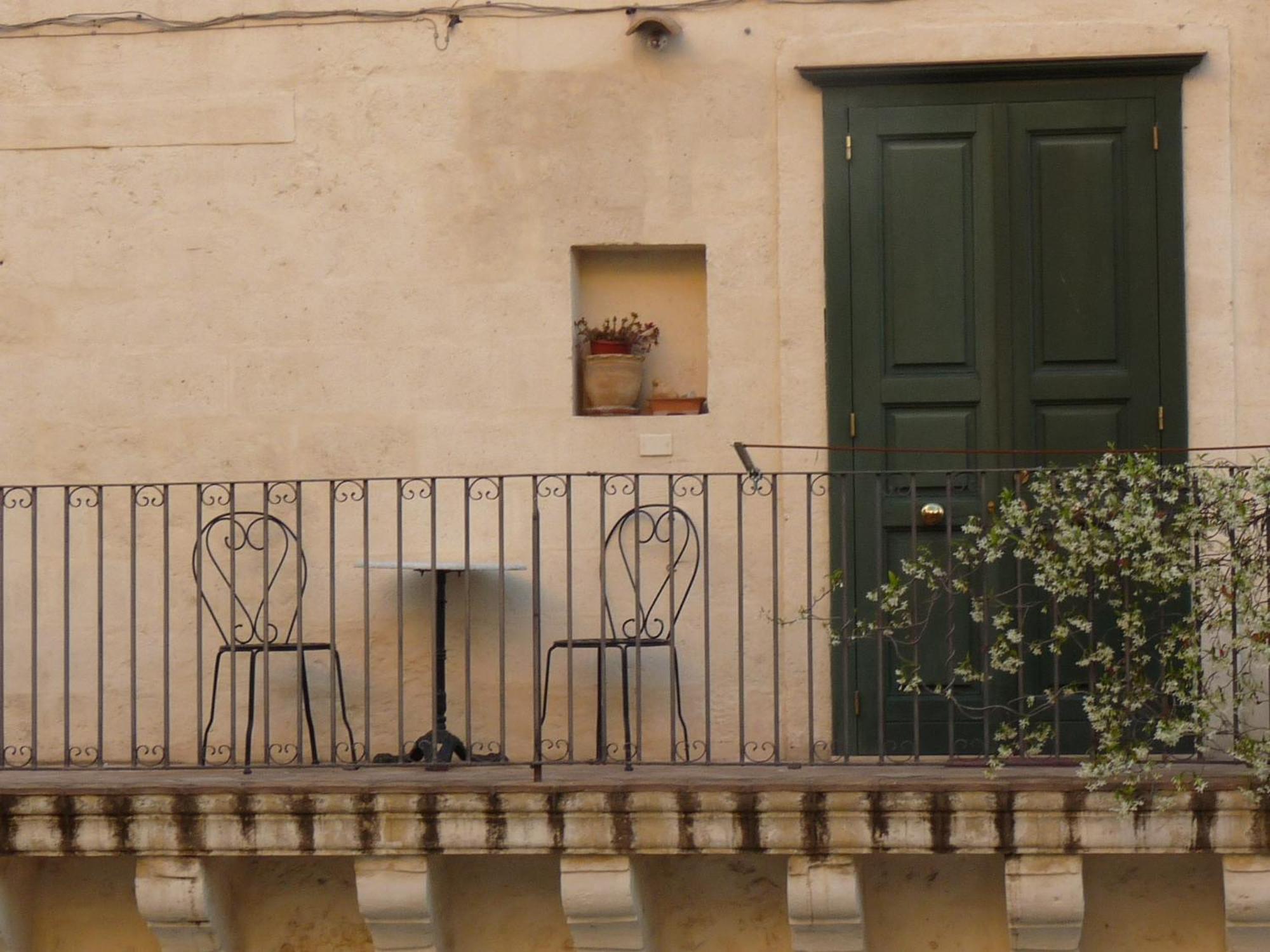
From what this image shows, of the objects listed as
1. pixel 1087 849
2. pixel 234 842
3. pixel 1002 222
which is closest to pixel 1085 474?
pixel 1087 849

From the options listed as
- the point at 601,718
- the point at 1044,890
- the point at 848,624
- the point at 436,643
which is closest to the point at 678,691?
the point at 601,718

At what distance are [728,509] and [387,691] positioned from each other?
1529 mm

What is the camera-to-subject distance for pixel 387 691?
29.9 feet

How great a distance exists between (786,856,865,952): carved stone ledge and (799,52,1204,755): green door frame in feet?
4.47

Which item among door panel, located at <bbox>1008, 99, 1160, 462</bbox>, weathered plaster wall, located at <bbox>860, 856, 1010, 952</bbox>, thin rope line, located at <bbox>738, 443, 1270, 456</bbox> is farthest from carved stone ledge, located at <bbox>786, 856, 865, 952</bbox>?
door panel, located at <bbox>1008, 99, 1160, 462</bbox>

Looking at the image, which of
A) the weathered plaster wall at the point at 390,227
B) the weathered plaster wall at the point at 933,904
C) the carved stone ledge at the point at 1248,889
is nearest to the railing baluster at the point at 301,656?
the weathered plaster wall at the point at 390,227

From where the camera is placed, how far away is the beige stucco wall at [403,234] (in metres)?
9.04

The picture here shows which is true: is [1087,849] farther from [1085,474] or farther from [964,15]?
[964,15]

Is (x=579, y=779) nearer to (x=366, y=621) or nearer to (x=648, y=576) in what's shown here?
(x=366, y=621)

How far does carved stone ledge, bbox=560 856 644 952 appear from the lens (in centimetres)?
744

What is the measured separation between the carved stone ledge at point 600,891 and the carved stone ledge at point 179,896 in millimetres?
1172

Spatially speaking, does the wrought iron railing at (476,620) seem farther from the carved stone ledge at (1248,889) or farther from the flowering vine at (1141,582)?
the carved stone ledge at (1248,889)

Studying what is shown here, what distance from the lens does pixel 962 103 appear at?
8.98 m

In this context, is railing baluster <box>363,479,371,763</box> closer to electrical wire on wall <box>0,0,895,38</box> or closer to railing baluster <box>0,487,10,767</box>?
railing baluster <box>0,487,10,767</box>
